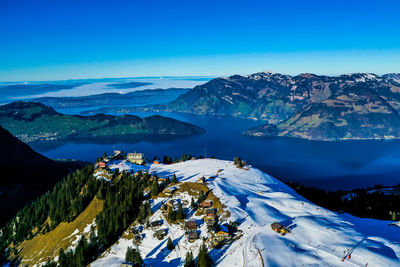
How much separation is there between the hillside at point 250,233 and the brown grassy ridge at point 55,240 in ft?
3.39

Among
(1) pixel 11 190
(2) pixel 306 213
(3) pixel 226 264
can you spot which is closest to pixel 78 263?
(3) pixel 226 264

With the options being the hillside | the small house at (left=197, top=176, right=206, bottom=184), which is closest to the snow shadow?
the hillside

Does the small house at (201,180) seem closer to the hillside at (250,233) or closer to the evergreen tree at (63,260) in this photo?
the hillside at (250,233)

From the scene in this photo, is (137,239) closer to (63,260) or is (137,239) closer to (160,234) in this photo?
(160,234)

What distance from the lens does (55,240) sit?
274 ft

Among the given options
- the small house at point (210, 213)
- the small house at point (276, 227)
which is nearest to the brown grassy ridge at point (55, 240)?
the small house at point (210, 213)

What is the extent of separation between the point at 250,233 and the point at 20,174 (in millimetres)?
141708

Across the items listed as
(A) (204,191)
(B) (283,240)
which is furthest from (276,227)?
(A) (204,191)

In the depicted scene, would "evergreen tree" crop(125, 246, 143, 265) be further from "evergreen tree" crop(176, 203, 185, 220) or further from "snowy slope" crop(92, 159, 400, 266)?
"evergreen tree" crop(176, 203, 185, 220)

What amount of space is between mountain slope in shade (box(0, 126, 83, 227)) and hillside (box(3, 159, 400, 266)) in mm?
53413

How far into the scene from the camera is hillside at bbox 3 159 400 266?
55719 millimetres

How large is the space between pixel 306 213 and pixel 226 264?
3805 centimetres

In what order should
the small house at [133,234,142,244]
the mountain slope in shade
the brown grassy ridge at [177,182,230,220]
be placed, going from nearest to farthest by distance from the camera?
the small house at [133,234,142,244] → the brown grassy ridge at [177,182,230,220] → the mountain slope in shade

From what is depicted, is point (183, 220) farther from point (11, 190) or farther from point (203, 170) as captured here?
point (11, 190)
